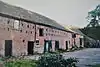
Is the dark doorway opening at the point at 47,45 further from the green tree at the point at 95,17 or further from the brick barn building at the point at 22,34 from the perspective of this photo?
the green tree at the point at 95,17

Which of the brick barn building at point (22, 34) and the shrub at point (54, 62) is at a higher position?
the brick barn building at point (22, 34)

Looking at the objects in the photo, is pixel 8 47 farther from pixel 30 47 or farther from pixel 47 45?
pixel 47 45

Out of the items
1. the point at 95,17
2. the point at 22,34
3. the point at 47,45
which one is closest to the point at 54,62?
the point at 22,34

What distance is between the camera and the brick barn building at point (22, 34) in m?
19.6

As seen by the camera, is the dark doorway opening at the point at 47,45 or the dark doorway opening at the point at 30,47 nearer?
the dark doorway opening at the point at 30,47

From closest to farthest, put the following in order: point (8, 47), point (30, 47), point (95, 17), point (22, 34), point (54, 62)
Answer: point (54, 62), point (8, 47), point (22, 34), point (30, 47), point (95, 17)

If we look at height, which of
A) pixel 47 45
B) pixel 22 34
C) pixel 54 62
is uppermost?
pixel 22 34

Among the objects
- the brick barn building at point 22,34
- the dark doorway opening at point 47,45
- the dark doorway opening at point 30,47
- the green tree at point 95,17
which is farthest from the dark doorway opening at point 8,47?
the green tree at point 95,17

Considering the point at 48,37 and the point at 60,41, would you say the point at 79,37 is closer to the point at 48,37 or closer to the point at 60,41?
the point at 60,41

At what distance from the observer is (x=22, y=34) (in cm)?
2241

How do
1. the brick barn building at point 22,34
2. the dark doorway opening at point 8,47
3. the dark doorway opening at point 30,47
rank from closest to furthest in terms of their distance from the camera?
the brick barn building at point 22,34
the dark doorway opening at point 8,47
the dark doorway opening at point 30,47

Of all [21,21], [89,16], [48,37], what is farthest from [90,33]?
[21,21]

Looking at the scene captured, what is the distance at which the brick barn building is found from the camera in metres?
19.6

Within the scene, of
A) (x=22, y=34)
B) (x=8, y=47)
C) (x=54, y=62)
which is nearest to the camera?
(x=54, y=62)
